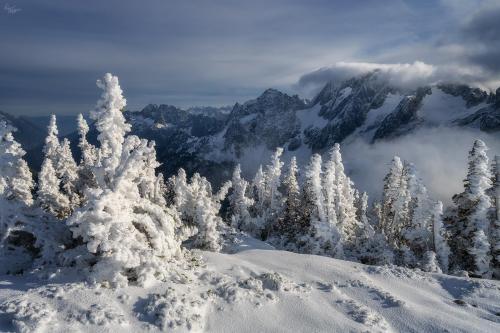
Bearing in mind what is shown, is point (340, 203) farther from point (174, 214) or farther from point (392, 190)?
point (174, 214)

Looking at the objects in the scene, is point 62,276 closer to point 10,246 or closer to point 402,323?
point 10,246

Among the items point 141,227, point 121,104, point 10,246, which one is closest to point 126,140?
point 121,104

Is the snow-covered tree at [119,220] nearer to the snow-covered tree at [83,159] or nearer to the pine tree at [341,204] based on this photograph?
the snow-covered tree at [83,159]

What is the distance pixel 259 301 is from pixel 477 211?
26.9 metres

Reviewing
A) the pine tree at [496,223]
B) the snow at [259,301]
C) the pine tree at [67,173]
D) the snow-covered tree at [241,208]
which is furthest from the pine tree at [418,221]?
the pine tree at [67,173]

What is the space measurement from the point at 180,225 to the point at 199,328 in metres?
10.7

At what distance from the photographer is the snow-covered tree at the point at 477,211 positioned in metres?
36.5

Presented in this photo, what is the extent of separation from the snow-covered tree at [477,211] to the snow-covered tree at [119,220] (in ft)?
90.0

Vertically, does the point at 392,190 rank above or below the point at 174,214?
below

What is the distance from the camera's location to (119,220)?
826 inches

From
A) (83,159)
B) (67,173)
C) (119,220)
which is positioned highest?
(83,159)

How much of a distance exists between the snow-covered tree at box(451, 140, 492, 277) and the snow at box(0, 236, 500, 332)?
11.1 metres

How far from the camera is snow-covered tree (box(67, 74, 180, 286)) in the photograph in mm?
19906

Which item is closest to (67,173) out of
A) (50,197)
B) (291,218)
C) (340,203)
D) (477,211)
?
(50,197)
